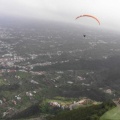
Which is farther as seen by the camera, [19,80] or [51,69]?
[51,69]

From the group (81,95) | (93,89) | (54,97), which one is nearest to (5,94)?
(54,97)

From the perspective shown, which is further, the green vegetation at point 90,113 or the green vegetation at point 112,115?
the green vegetation at point 90,113

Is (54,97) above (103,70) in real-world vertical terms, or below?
below

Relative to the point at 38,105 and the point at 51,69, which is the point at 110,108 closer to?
the point at 38,105

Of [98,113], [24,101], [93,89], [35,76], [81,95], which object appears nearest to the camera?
[98,113]

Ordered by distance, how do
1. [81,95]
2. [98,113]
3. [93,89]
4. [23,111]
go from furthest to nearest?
[93,89] → [81,95] → [23,111] → [98,113]

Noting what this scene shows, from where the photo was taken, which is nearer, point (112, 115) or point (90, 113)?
point (112, 115)

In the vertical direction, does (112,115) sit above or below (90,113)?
above
